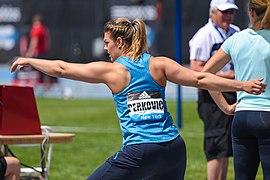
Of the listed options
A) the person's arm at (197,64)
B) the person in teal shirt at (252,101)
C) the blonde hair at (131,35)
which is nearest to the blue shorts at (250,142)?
the person in teal shirt at (252,101)

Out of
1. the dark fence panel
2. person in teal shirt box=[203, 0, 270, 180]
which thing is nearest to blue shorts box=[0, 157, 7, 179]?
person in teal shirt box=[203, 0, 270, 180]

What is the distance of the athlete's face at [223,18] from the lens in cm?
741

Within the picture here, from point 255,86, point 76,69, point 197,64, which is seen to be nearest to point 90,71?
point 76,69

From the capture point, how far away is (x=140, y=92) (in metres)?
5.15

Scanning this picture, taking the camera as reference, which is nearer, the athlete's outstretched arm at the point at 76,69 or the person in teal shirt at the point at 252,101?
the athlete's outstretched arm at the point at 76,69

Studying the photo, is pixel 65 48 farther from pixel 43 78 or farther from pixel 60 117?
pixel 60 117

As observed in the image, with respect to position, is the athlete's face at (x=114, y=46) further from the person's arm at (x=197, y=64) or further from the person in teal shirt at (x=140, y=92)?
the person's arm at (x=197, y=64)

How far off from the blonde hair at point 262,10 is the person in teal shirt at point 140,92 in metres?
0.61

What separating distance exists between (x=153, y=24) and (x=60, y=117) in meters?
12.0

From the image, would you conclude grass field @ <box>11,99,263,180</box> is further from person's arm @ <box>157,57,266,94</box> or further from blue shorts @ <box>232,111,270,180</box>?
person's arm @ <box>157,57,266,94</box>

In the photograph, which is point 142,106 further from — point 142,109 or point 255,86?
point 255,86

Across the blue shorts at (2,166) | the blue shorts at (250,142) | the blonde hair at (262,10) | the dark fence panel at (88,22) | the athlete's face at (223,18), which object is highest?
the blonde hair at (262,10)

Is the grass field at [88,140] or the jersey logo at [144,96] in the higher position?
the jersey logo at [144,96]

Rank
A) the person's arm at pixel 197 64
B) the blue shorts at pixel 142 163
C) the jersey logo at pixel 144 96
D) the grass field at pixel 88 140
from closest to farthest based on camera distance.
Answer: the blue shorts at pixel 142 163, the jersey logo at pixel 144 96, the person's arm at pixel 197 64, the grass field at pixel 88 140
